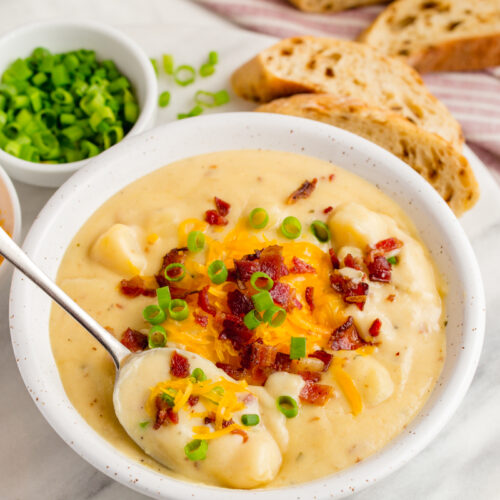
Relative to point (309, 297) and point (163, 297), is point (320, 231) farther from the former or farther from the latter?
point (163, 297)

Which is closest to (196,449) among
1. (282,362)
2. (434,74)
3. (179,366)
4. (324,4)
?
(179,366)

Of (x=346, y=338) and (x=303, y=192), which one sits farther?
(x=303, y=192)

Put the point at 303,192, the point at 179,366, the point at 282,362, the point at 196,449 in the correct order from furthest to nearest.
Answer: the point at 303,192
the point at 282,362
the point at 179,366
the point at 196,449

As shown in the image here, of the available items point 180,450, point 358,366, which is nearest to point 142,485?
point 180,450

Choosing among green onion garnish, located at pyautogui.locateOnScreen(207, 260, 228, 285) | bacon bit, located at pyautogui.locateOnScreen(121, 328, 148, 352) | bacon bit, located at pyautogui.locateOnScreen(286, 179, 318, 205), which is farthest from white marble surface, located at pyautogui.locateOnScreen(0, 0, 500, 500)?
bacon bit, located at pyautogui.locateOnScreen(286, 179, 318, 205)

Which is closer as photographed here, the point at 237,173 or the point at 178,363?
the point at 178,363

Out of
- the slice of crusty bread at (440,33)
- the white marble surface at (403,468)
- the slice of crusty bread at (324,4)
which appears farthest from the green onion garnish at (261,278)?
the slice of crusty bread at (324,4)

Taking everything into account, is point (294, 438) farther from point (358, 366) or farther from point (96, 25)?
point (96, 25)

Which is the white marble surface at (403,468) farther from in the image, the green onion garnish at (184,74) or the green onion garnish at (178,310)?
the green onion garnish at (184,74)
